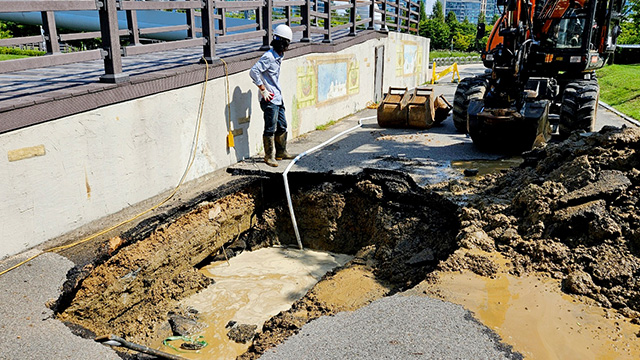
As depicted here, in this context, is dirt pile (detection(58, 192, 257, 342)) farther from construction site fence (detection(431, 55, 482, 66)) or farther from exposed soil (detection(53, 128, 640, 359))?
construction site fence (detection(431, 55, 482, 66))

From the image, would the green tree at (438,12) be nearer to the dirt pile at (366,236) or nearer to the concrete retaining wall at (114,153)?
the concrete retaining wall at (114,153)

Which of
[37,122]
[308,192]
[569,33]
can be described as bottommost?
[308,192]

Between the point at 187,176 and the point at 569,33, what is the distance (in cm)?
768

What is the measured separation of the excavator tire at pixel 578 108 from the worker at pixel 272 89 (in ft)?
17.0

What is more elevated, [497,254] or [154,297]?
[497,254]

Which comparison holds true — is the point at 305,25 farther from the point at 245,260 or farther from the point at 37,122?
the point at 37,122

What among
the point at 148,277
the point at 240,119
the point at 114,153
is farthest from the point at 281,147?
the point at 148,277

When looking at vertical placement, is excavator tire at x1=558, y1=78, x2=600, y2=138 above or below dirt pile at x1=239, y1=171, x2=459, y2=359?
above

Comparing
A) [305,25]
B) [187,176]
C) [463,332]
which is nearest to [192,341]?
[187,176]

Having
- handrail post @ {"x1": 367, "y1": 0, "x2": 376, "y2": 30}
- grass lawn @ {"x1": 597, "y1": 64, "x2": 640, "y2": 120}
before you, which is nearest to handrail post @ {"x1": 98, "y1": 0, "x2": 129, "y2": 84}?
handrail post @ {"x1": 367, "y1": 0, "x2": 376, "y2": 30}

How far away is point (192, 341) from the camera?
17.2ft

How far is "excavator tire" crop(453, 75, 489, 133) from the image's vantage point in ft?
34.8

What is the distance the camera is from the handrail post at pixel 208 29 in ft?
23.0

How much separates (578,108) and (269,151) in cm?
557
